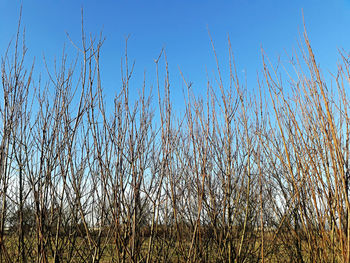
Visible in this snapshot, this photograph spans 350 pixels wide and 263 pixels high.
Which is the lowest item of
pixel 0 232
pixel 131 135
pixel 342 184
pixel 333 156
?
pixel 0 232

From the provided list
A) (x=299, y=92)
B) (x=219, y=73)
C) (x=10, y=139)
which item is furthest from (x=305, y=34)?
(x=10, y=139)

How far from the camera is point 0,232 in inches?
64.8

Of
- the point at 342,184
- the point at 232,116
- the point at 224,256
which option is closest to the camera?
the point at 342,184

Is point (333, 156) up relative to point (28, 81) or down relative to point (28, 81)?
down

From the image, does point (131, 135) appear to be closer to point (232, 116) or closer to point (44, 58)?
point (232, 116)

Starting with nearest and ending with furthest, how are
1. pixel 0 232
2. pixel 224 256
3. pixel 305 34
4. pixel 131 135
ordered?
pixel 305 34
pixel 0 232
pixel 131 135
pixel 224 256

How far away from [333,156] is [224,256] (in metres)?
1.37

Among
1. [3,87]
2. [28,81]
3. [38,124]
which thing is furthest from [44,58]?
[38,124]

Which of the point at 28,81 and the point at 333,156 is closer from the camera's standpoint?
the point at 333,156

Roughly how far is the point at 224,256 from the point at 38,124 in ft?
6.06

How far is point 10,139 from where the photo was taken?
1940 millimetres

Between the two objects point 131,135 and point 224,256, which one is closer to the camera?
point 131,135

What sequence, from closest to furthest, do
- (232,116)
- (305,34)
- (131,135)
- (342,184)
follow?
(342,184) < (305,34) < (131,135) < (232,116)

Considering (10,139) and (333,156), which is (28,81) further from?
(333,156)
